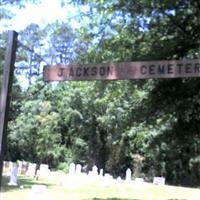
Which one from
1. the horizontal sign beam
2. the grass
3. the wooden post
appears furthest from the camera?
the grass

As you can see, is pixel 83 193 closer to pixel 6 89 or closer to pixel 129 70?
pixel 6 89

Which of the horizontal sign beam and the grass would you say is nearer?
the horizontal sign beam

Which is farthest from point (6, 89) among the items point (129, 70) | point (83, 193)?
point (83, 193)

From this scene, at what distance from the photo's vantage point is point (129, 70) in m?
7.12

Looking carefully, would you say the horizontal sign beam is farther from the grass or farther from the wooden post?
the grass

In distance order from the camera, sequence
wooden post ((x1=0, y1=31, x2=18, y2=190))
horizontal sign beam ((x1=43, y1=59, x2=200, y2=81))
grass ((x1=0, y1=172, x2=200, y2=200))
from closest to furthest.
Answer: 1. horizontal sign beam ((x1=43, y1=59, x2=200, y2=81))
2. wooden post ((x1=0, y1=31, x2=18, y2=190))
3. grass ((x1=0, y1=172, x2=200, y2=200))

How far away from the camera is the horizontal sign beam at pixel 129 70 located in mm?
6934

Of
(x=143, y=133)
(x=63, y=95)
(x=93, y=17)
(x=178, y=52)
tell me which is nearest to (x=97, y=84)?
(x=93, y=17)

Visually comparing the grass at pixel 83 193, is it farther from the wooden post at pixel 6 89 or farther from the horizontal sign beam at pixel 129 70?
→ the horizontal sign beam at pixel 129 70

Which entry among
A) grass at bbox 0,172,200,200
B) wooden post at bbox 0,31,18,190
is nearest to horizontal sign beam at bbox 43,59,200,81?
wooden post at bbox 0,31,18,190

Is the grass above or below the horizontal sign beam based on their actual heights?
below

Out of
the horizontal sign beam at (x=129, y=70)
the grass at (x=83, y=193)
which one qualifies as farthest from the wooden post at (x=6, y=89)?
the grass at (x=83, y=193)

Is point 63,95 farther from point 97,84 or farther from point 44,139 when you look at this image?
point 97,84

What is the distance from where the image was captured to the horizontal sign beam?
22.7 feet
